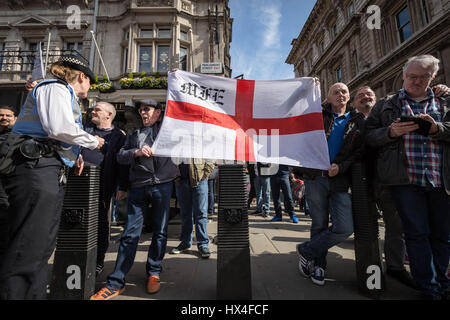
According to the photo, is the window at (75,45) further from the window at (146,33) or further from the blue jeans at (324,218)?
the blue jeans at (324,218)

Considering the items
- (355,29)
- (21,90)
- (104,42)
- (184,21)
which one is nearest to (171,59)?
(184,21)

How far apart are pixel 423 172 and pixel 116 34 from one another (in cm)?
1438

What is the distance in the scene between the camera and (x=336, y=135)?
7.90ft

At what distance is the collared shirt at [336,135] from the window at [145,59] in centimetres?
1153

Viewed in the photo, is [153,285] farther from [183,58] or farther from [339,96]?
[183,58]

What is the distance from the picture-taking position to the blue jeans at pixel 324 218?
2139mm

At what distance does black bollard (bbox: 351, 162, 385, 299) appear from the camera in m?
1.98

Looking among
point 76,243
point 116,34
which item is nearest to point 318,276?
point 76,243

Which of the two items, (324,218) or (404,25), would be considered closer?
(324,218)

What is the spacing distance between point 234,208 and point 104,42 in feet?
44.8

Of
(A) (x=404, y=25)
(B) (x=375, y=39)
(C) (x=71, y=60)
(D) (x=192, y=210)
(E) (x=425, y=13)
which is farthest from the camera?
(B) (x=375, y=39)

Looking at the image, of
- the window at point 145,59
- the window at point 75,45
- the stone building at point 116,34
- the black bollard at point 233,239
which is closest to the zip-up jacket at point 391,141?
the black bollard at point 233,239
